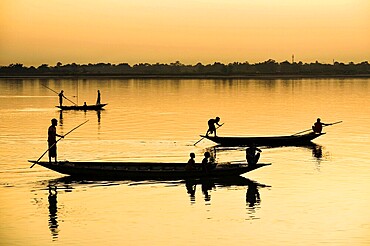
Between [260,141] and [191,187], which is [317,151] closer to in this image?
[260,141]

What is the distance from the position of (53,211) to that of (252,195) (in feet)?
20.5

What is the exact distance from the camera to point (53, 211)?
23.0 metres

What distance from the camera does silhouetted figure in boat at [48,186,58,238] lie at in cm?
2069

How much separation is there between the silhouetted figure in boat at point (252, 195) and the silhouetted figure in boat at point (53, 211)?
18.7 ft

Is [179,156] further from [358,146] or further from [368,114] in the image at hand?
[368,114]

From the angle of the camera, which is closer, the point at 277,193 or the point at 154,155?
the point at 277,193

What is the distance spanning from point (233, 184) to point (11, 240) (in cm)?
943

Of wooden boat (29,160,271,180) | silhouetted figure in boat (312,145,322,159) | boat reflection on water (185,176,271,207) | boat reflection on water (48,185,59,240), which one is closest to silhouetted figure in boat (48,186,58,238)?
boat reflection on water (48,185,59,240)

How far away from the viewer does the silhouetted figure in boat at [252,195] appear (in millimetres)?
24108

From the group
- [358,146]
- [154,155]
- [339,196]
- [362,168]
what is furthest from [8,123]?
[339,196]

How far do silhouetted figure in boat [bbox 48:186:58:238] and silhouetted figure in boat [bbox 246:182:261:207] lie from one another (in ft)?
18.7

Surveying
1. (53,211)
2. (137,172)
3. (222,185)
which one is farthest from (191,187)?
(53,211)

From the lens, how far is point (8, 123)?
5484 centimetres

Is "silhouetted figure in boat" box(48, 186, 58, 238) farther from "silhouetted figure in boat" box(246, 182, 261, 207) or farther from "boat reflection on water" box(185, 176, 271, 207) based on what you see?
"silhouetted figure in boat" box(246, 182, 261, 207)
